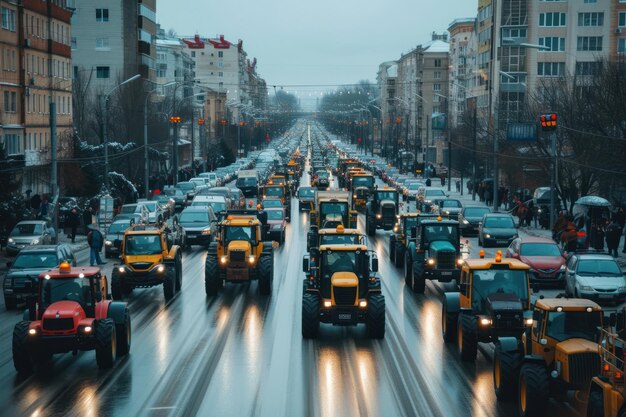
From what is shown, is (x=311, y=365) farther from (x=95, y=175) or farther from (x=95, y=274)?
(x=95, y=175)

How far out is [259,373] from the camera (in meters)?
20.8

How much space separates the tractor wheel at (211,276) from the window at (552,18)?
77.0 meters

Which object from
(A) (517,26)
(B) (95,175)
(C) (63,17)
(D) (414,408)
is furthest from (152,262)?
(A) (517,26)

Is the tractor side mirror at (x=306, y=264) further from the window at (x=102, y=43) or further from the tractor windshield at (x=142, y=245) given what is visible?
the window at (x=102, y=43)

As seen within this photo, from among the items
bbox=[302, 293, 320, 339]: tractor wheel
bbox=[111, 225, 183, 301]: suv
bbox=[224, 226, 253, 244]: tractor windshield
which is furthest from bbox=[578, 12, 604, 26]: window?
bbox=[302, 293, 320, 339]: tractor wheel

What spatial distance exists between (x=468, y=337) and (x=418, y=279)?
1065 cm

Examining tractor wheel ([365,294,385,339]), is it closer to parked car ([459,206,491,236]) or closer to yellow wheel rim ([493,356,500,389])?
yellow wheel rim ([493,356,500,389])

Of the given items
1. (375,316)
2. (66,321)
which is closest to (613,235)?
(375,316)

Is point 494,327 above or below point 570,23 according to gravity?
below

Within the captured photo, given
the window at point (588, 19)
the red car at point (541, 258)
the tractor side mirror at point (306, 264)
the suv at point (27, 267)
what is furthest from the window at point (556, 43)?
the tractor side mirror at point (306, 264)

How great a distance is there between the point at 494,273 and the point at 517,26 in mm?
82762

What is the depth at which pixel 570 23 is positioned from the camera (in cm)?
10106

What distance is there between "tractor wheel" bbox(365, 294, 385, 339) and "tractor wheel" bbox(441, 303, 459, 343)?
1.42m

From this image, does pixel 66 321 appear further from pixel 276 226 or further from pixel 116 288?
pixel 276 226
